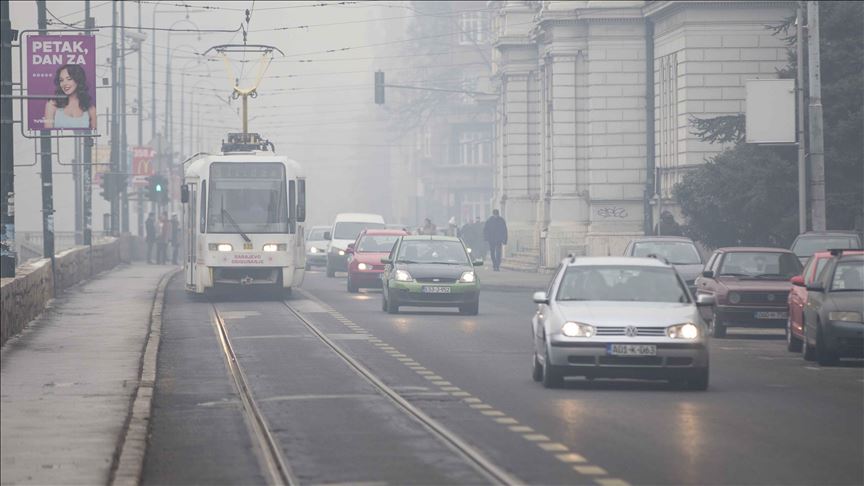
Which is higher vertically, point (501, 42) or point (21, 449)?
point (501, 42)

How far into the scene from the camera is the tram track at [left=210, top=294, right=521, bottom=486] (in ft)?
40.7

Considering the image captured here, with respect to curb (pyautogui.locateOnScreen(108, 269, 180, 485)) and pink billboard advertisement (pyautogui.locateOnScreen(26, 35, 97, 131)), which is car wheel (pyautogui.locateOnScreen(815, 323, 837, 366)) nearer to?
curb (pyautogui.locateOnScreen(108, 269, 180, 485))

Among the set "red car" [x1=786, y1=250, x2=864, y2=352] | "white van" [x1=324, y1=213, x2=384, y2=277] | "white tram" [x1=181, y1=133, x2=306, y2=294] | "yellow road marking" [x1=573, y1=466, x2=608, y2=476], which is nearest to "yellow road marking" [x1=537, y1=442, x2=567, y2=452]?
"yellow road marking" [x1=573, y1=466, x2=608, y2=476]

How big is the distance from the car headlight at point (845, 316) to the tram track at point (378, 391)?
18.6ft

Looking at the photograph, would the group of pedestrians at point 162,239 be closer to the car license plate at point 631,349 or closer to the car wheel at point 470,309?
the car wheel at point 470,309

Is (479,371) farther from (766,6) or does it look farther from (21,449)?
(766,6)

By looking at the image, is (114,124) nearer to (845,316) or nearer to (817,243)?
(817,243)

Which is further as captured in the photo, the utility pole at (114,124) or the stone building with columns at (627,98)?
the utility pole at (114,124)

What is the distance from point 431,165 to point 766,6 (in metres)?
72.8

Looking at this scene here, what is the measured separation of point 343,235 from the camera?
6062 centimetres

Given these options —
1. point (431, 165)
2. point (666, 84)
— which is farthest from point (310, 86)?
point (666, 84)

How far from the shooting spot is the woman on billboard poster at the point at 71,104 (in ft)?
95.8

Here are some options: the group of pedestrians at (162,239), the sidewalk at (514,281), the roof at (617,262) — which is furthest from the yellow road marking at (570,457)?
the group of pedestrians at (162,239)

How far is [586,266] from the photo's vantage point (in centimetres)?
2016
